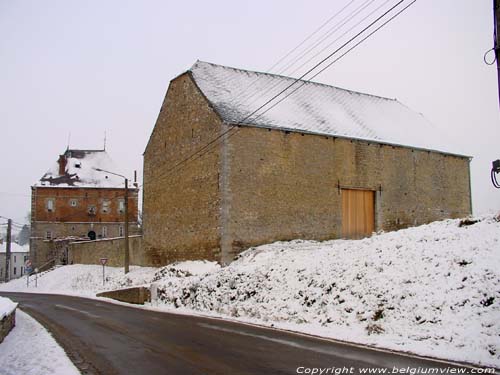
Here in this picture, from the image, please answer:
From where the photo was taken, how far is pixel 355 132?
30422mm

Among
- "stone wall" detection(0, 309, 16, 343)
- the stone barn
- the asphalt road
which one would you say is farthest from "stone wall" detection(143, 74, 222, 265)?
"stone wall" detection(0, 309, 16, 343)

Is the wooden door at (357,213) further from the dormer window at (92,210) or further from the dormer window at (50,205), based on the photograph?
the dormer window at (50,205)

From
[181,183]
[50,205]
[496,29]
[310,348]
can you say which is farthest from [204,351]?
[50,205]

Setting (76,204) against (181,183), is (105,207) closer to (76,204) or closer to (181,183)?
(76,204)

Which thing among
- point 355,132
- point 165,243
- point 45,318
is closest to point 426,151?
point 355,132

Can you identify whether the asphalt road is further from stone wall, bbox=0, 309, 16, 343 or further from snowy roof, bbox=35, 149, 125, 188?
snowy roof, bbox=35, 149, 125, 188

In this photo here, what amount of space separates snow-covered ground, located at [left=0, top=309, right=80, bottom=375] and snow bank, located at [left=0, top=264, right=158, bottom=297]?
15.2 metres

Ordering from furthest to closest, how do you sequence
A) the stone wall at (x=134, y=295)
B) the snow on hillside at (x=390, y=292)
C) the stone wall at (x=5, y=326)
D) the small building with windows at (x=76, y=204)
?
the small building with windows at (x=76, y=204), the stone wall at (x=134, y=295), the stone wall at (x=5, y=326), the snow on hillside at (x=390, y=292)

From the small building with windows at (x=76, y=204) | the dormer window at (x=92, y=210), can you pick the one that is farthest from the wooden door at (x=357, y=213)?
the dormer window at (x=92, y=210)

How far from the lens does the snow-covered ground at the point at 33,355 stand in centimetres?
828

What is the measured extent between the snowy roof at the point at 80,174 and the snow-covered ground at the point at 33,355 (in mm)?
50594

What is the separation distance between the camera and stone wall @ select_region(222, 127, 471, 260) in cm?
2531

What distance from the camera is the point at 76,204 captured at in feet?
201

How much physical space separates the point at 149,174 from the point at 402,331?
945 inches
